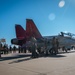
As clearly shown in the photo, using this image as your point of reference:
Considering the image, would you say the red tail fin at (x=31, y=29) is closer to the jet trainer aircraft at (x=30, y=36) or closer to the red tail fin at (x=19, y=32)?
the jet trainer aircraft at (x=30, y=36)

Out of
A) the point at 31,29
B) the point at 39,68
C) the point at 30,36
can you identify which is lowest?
the point at 39,68

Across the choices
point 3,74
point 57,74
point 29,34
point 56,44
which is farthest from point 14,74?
point 29,34

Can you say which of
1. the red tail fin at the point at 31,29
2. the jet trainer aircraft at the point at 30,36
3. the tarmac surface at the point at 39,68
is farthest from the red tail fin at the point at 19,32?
the tarmac surface at the point at 39,68

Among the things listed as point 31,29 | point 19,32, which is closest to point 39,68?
point 31,29

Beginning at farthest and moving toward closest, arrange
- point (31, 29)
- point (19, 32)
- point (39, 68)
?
point (19, 32) → point (31, 29) → point (39, 68)

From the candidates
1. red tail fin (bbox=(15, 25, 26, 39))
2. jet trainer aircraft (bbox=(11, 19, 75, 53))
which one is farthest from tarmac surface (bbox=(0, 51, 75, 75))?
red tail fin (bbox=(15, 25, 26, 39))

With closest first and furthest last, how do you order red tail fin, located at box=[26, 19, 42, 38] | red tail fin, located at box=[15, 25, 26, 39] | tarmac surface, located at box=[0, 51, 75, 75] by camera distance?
tarmac surface, located at box=[0, 51, 75, 75]
red tail fin, located at box=[26, 19, 42, 38]
red tail fin, located at box=[15, 25, 26, 39]

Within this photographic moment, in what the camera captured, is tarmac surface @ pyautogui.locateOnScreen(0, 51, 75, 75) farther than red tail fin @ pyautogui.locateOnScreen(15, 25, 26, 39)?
No

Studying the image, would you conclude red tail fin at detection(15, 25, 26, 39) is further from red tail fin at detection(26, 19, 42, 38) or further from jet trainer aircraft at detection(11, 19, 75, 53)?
red tail fin at detection(26, 19, 42, 38)

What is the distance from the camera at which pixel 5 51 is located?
3541 cm

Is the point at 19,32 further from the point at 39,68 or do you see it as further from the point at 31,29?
the point at 39,68

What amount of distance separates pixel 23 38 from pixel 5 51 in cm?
504

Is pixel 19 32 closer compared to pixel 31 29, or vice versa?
pixel 31 29

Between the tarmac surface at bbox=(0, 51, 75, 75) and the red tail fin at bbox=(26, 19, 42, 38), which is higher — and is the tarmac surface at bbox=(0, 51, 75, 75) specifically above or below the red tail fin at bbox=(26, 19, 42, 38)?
below
